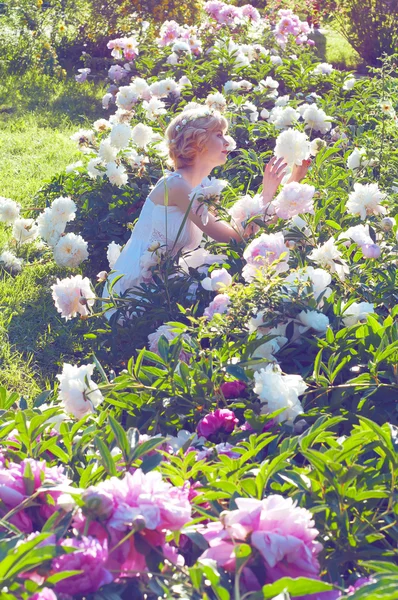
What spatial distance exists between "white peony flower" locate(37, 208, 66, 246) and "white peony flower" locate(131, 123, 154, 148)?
595mm

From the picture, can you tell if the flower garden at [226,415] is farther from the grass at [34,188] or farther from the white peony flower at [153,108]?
the white peony flower at [153,108]

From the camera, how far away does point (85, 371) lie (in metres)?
1.74

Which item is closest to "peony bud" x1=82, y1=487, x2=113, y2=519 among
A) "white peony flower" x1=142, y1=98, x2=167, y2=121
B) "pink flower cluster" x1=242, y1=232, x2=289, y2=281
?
"pink flower cluster" x1=242, y1=232, x2=289, y2=281

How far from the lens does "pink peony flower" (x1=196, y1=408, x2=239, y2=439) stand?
168 cm

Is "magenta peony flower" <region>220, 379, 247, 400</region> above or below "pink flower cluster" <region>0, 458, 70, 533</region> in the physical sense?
below

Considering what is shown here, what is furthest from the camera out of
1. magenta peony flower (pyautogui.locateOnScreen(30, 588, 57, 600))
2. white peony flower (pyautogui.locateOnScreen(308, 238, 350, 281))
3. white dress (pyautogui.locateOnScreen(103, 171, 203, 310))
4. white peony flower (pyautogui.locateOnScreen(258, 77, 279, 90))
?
white peony flower (pyautogui.locateOnScreen(258, 77, 279, 90))

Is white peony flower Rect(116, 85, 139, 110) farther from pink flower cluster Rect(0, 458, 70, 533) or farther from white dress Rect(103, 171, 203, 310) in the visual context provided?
pink flower cluster Rect(0, 458, 70, 533)

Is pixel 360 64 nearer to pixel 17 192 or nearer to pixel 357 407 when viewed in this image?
pixel 17 192

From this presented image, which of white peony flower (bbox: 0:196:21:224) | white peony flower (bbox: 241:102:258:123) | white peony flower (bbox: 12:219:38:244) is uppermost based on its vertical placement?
white peony flower (bbox: 241:102:258:123)

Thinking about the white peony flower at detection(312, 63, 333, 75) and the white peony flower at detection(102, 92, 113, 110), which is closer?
the white peony flower at detection(312, 63, 333, 75)

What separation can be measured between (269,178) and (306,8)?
7663 mm

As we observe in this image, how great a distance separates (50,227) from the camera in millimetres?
3629

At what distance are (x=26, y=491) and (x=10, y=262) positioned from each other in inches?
103

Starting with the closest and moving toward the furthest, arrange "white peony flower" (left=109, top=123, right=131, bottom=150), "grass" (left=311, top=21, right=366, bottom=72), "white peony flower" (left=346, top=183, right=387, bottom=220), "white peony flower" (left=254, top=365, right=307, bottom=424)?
1. "white peony flower" (left=254, top=365, right=307, bottom=424)
2. "white peony flower" (left=346, top=183, right=387, bottom=220)
3. "white peony flower" (left=109, top=123, right=131, bottom=150)
4. "grass" (left=311, top=21, right=366, bottom=72)
